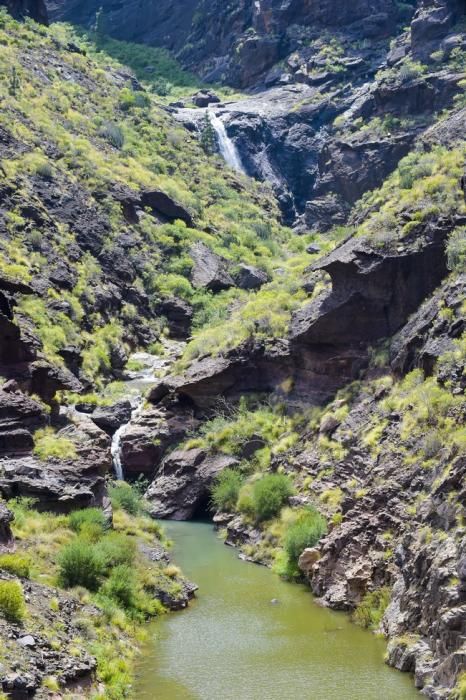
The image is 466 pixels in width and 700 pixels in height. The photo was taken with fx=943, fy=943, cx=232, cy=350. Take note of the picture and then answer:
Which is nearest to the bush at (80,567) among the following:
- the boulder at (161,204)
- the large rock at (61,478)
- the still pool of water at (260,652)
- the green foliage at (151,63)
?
the still pool of water at (260,652)

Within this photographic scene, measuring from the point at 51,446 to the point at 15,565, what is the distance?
43.5 ft

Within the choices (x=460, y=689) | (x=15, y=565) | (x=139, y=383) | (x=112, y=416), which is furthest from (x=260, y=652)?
(x=139, y=383)

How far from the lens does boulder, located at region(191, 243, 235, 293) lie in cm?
8938

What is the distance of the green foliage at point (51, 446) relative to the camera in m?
44.5

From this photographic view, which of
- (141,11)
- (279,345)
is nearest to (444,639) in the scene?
(279,345)

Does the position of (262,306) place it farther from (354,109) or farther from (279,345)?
(354,109)

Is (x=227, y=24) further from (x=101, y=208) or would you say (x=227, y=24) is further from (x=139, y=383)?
(x=139, y=383)

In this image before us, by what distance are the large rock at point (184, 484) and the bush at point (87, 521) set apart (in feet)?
45.5

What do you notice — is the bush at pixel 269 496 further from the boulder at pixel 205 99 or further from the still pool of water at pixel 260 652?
the boulder at pixel 205 99

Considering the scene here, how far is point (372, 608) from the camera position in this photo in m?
36.0

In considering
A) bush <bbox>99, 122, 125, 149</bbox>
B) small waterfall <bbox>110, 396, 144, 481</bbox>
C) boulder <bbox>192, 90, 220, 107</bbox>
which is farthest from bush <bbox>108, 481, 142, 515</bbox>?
boulder <bbox>192, 90, 220, 107</bbox>

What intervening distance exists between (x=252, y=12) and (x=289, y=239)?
182 feet

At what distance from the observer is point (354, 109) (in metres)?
119

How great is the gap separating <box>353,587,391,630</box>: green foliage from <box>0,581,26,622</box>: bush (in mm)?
13605
